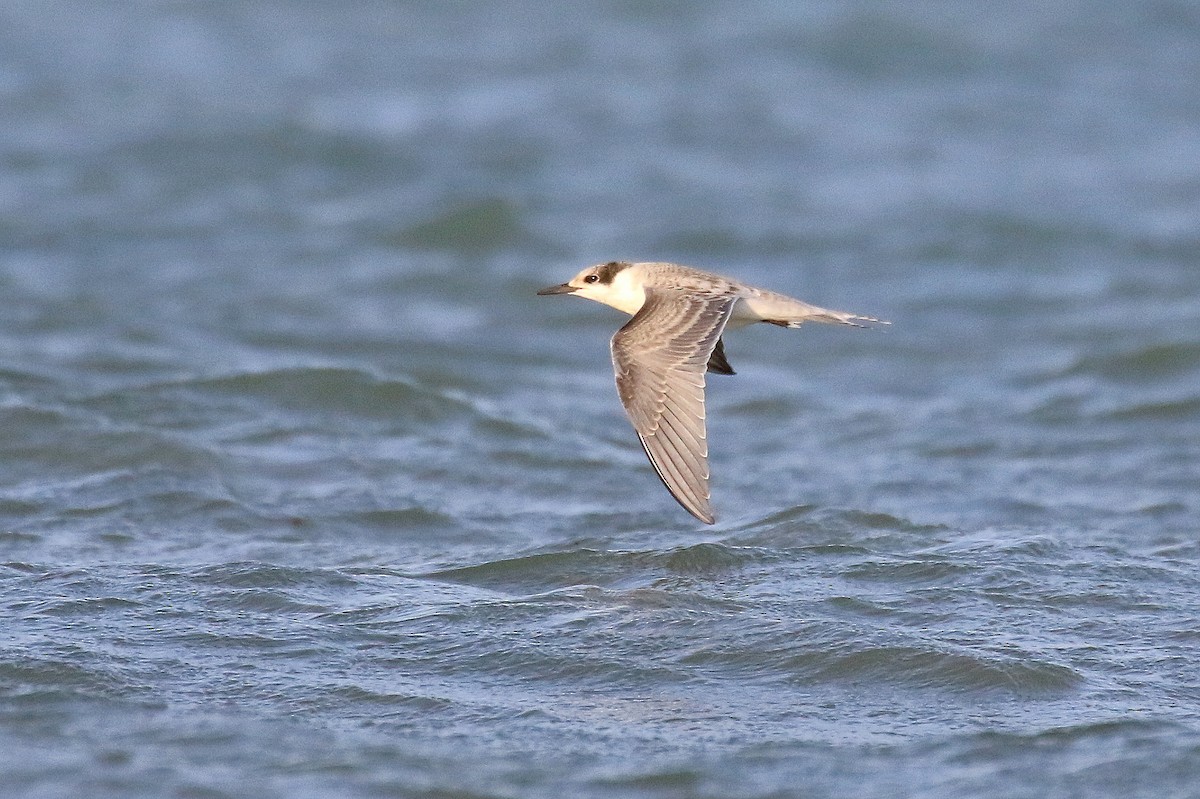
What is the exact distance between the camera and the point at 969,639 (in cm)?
658

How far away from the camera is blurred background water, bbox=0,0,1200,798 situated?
230 inches

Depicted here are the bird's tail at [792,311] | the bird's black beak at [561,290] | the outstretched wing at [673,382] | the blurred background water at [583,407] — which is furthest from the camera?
the bird's black beak at [561,290]

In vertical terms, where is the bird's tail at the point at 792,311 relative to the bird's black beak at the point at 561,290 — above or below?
below

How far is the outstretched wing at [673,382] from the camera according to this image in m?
7.21

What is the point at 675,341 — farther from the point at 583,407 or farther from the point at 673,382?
the point at 583,407

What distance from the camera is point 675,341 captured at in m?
7.79

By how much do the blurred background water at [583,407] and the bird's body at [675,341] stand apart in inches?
19.8

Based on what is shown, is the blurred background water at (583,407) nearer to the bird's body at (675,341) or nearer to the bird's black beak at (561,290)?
the bird's body at (675,341)

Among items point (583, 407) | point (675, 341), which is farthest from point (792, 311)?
point (583, 407)

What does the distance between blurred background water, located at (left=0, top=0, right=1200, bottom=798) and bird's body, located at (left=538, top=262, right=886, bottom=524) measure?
0.50m

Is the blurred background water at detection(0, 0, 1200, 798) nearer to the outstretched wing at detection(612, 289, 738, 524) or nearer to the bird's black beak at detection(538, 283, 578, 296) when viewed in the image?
the outstretched wing at detection(612, 289, 738, 524)

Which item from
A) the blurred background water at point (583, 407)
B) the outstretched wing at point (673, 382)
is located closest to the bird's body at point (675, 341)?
the outstretched wing at point (673, 382)

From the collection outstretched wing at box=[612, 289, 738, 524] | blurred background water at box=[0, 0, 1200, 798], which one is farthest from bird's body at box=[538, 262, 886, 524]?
blurred background water at box=[0, 0, 1200, 798]

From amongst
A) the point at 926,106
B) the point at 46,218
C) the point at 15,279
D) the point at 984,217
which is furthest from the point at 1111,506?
the point at 926,106
